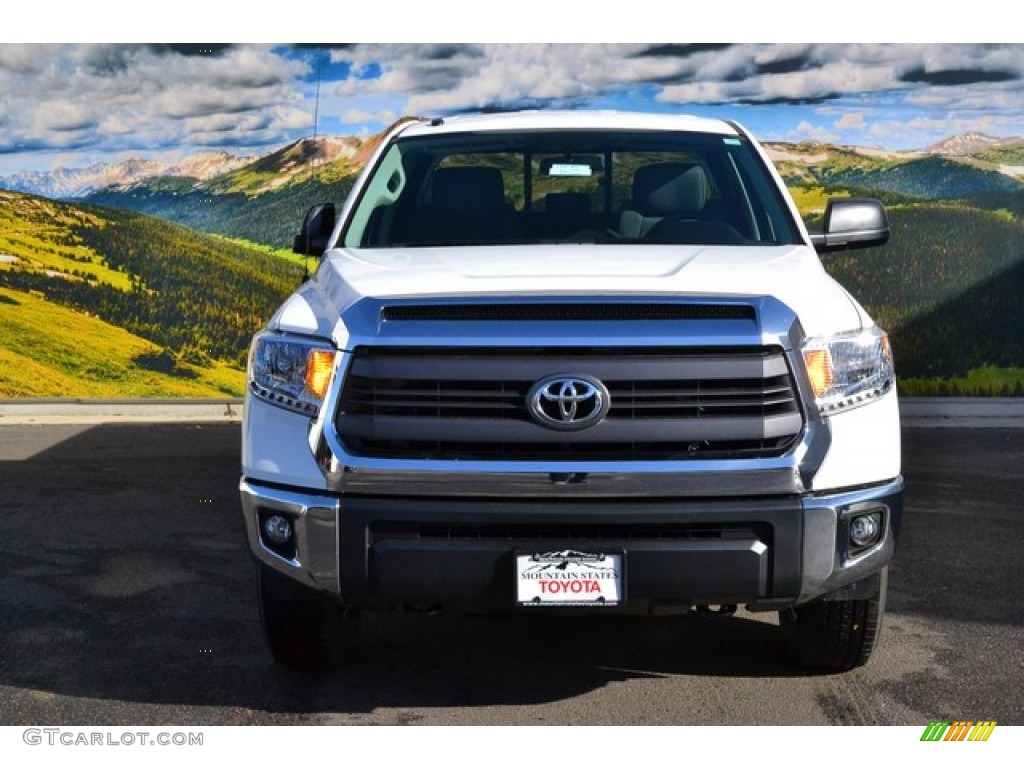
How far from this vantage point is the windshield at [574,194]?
20.4 feet

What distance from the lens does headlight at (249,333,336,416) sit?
4.87 metres

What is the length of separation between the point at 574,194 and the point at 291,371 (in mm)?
1846

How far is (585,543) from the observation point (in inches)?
186

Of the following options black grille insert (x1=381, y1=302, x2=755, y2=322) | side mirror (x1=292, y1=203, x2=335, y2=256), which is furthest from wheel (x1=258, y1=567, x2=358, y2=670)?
side mirror (x1=292, y1=203, x2=335, y2=256)

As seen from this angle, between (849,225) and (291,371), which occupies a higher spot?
(849,225)

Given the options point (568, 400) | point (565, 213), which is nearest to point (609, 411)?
point (568, 400)

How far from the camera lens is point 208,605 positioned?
21.7 feet

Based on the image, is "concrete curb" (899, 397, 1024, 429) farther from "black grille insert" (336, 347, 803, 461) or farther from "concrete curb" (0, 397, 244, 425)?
"black grille insert" (336, 347, 803, 461)

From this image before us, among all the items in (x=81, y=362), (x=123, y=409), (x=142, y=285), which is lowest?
(x=123, y=409)

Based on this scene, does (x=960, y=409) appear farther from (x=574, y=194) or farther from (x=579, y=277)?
(x=579, y=277)

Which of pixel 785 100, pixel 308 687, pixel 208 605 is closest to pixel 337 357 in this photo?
pixel 308 687

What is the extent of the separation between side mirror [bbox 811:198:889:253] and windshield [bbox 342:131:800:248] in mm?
149

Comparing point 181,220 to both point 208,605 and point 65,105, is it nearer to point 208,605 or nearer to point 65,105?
point 65,105

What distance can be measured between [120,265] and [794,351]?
33.2 ft
